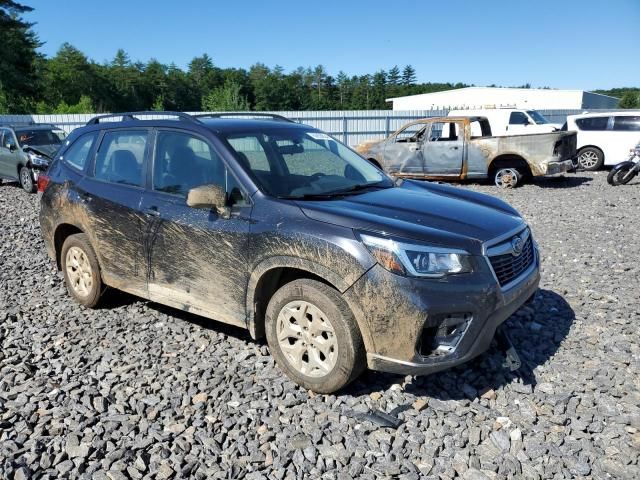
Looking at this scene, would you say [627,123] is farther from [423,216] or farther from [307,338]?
[307,338]

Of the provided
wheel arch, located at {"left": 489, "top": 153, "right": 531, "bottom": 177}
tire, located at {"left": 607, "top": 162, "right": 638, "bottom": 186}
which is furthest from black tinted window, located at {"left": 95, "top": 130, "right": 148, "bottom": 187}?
tire, located at {"left": 607, "top": 162, "right": 638, "bottom": 186}

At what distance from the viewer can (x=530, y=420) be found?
3.16 meters

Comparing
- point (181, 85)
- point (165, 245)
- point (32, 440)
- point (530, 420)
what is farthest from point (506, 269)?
point (181, 85)

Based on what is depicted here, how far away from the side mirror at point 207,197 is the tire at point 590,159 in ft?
51.0

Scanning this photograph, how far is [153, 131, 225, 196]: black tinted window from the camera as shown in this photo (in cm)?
388

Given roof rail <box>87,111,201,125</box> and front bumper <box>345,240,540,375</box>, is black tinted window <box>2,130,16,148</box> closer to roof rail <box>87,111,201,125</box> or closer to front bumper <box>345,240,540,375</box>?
roof rail <box>87,111,201,125</box>

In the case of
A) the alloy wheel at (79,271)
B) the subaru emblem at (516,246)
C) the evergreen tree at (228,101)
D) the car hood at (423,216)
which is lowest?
the alloy wheel at (79,271)

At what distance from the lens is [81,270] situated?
5012mm

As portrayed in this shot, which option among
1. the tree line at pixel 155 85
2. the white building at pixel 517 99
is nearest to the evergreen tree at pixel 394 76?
the tree line at pixel 155 85

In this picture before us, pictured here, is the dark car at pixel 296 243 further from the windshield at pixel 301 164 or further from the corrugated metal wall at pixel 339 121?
the corrugated metal wall at pixel 339 121

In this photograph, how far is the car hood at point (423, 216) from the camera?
3104 millimetres

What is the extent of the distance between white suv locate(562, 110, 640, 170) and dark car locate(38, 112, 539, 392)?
13736 mm

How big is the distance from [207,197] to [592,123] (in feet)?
51.7

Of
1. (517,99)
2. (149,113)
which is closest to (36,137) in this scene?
(149,113)
